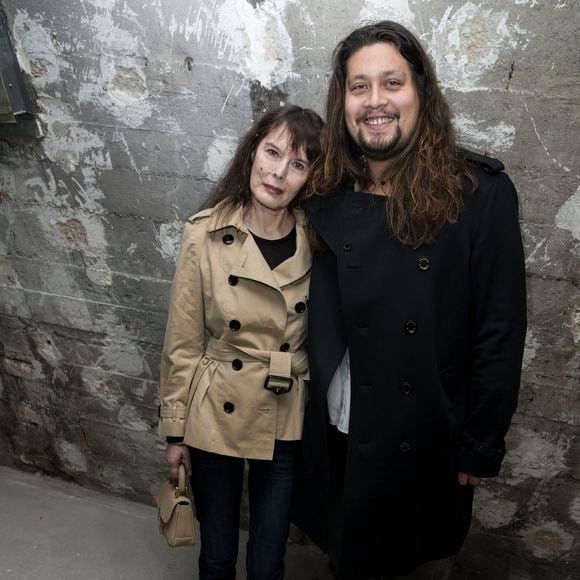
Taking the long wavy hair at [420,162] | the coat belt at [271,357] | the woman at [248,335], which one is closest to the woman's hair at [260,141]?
the woman at [248,335]

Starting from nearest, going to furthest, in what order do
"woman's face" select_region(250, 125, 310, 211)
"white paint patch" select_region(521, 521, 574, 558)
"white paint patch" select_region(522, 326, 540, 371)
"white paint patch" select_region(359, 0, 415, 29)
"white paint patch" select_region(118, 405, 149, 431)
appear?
"woman's face" select_region(250, 125, 310, 211) → "white paint patch" select_region(359, 0, 415, 29) → "white paint patch" select_region(522, 326, 540, 371) → "white paint patch" select_region(521, 521, 574, 558) → "white paint patch" select_region(118, 405, 149, 431)

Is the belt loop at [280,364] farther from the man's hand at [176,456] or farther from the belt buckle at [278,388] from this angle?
the man's hand at [176,456]

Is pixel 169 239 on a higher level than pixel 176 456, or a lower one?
higher

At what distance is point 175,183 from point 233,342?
83 cm

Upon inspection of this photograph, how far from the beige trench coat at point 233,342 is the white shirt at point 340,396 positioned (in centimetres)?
12

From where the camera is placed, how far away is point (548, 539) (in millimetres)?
2443

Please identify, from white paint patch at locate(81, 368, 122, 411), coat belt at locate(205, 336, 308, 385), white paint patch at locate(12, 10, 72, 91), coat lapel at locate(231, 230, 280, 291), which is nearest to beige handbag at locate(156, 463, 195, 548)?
coat belt at locate(205, 336, 308, 385)

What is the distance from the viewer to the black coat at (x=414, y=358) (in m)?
1.63

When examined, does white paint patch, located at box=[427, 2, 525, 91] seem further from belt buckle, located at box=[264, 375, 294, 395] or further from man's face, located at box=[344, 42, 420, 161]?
belt buckle, located at box=[264, 375, 294, 395]

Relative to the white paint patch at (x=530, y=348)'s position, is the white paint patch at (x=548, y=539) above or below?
below

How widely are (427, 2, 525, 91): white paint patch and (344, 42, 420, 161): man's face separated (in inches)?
14.4

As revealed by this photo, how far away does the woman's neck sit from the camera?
6.21 ft

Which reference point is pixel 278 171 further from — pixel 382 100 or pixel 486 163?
pixel 486 163

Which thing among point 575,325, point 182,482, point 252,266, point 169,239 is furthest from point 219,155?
point 575,325
